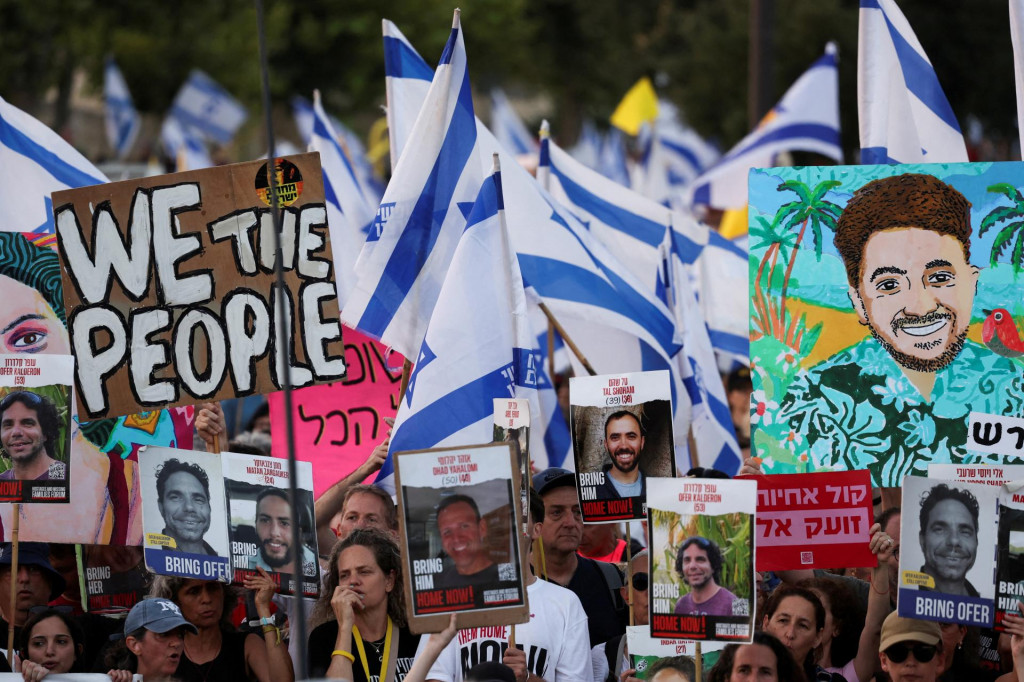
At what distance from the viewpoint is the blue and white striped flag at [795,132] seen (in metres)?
13.7

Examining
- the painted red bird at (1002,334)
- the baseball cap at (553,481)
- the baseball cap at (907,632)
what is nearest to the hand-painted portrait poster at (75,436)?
the baseball cap at (553,481)

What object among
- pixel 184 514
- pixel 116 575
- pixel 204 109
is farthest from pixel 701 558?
pixel 204 109

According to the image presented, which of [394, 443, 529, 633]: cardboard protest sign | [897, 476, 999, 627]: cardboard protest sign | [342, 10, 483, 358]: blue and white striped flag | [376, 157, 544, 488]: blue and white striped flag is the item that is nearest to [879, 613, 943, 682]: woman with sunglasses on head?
[897, 476, 999, 627]: cardboard protest sign

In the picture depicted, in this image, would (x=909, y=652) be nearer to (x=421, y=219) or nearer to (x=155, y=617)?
(x=155, y=617)

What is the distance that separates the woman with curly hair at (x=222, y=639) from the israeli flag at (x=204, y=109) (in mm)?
19674

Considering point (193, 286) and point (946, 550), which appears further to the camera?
point (193, 286)

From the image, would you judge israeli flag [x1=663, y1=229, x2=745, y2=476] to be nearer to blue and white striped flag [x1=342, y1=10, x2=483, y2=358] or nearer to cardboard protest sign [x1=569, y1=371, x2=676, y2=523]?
blue and white striped flag [x1=342, y1=10, x2=483, y2=358]

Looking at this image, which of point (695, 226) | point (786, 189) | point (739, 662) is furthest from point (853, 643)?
point (695, 226)

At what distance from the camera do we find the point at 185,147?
→ 19891 millimetres

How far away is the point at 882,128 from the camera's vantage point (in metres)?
7.57

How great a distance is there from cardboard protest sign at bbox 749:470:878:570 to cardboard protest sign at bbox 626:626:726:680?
1.61 feet

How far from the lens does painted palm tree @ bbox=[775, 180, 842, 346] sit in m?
6.08

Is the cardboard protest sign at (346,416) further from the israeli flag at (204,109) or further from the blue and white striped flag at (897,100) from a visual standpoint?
the israeli flag at (204,109)

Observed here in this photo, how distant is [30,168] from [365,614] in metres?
3.45
